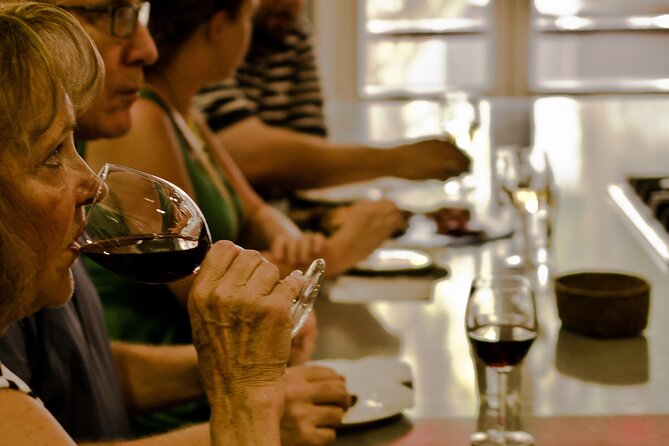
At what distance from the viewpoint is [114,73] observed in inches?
53.6

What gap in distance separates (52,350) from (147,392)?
316 millimetres

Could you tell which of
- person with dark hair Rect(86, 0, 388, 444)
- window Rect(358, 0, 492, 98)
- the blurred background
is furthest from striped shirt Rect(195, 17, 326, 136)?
window Rect(358, 0, 492, 98)

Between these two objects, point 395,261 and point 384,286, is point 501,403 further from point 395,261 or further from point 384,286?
point 395,261

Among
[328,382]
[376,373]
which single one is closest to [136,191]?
[328,382]

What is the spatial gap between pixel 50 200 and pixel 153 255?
0.55 feet

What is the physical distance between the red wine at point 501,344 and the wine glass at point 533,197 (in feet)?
2.30

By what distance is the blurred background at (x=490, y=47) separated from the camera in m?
5.92

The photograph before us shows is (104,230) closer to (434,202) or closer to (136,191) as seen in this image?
(136,191)

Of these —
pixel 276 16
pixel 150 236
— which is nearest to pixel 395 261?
pixel 150 236

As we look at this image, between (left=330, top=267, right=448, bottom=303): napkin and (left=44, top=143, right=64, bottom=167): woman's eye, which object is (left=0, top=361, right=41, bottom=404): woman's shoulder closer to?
(left=44, top=143, right=64, bottom=167): woman's eye

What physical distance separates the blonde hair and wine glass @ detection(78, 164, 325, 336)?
130mm

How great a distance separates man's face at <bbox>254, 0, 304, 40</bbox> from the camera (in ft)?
9.86

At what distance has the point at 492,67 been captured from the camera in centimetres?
597

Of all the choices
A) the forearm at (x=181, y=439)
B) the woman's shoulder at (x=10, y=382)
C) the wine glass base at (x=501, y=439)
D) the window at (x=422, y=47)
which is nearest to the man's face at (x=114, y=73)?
the forearm at (x=181, y=439)
